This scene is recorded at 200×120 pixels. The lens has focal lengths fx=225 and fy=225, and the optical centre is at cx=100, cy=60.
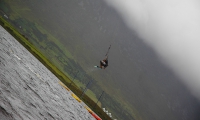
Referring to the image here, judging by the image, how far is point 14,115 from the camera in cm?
1612

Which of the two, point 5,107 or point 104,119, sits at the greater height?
point 104,119

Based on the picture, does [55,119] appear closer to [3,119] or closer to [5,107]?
[5,107]

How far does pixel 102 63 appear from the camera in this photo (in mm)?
62594

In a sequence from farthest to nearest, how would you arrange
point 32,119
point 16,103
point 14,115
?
point 16,103
point 32,119
point 14,115

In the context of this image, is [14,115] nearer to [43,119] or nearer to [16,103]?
[16,103]

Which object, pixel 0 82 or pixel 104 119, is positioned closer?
pixel 0 82

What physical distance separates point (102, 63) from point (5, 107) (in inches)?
1850

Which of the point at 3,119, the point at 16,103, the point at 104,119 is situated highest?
the point at 104,119

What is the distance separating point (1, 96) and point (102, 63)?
45.3 meters

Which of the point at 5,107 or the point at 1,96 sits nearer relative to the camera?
the point at 5,107

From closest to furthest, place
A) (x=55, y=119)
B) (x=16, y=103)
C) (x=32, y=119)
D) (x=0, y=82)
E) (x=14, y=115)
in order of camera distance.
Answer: (x=14, y=115), (x=32, y=119), (x=16, y=103), (x=0, y=82), (x=55, y=119)

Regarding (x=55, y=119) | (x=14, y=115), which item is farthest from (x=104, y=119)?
(x=14, y=115)

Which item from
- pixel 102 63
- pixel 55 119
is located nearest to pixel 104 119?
pixel 102 63

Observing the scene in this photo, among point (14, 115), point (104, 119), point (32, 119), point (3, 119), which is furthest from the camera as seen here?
point (104, 119)
